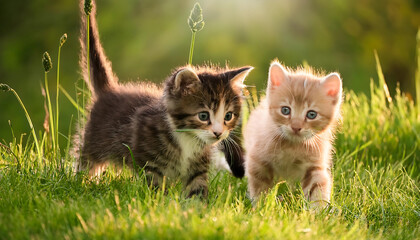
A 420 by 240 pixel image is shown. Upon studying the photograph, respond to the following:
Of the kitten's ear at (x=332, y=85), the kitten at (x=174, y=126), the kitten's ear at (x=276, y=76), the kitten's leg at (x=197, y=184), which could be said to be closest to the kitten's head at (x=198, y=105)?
the kitten at (x=174, y=126)

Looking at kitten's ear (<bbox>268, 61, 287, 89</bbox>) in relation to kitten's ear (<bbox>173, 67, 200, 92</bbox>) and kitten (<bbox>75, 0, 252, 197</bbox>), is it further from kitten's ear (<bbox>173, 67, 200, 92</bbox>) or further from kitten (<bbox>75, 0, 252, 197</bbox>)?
kitten's ear (<bbox>173, 67, 200, 92</bbox>)

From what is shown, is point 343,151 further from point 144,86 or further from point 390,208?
point 144,86

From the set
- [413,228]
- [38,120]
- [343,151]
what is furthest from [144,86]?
[38,120]

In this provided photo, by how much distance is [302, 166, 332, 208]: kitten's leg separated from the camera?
3.72 m

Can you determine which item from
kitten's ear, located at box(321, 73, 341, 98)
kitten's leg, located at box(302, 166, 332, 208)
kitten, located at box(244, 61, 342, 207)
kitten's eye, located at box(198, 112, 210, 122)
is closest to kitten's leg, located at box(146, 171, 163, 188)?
kitten's eye, located at box(198, 112, 210, 122)

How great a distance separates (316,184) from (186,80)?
1238mm

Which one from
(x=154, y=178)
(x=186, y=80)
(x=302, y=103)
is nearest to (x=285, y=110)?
(x=302, y=103)

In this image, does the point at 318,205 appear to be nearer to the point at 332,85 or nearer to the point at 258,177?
the point at 258,177

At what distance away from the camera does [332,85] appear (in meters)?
3.79

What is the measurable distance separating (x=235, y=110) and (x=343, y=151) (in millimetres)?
1693

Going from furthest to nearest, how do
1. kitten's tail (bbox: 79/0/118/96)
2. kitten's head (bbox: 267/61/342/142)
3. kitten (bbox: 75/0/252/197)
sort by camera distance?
kitten's tail (bbox: 79/0/118/96) < kitten's head (bbox: 267/61/342/142) < kitten (bbox: 75/0/252/197)

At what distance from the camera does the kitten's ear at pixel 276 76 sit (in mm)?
3846

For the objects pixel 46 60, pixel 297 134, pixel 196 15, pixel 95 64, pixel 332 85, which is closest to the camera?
pixel 46 60

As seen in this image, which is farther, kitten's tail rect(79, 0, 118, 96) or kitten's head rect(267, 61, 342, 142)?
kitten's tail rect(79, 0, 118, 96)
